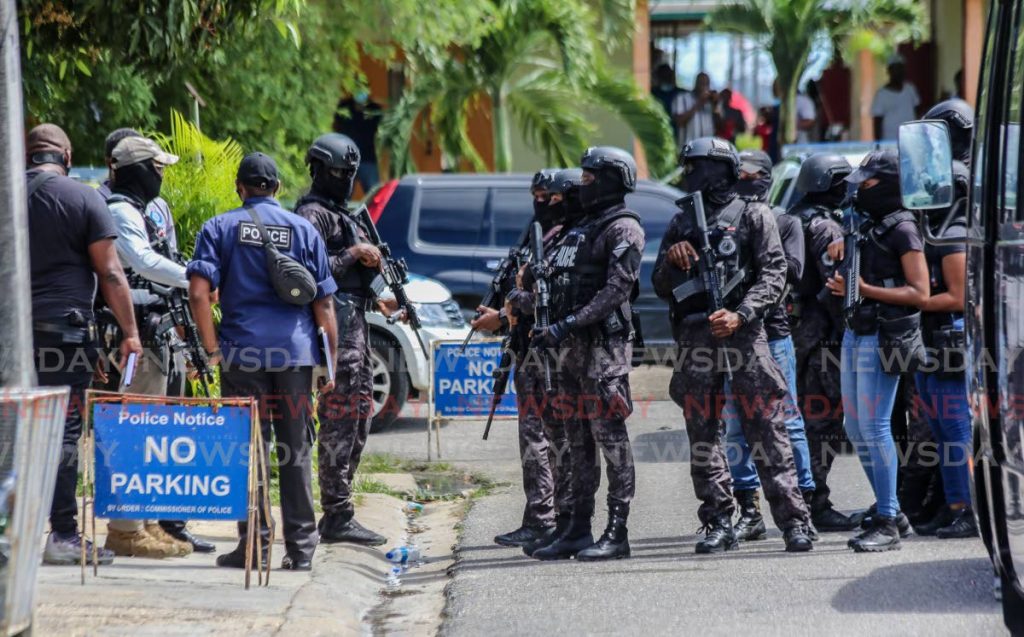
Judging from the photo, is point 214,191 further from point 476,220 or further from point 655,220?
point 655,220

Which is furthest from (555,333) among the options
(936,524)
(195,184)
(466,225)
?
(466,225)

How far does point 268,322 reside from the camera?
7.12m

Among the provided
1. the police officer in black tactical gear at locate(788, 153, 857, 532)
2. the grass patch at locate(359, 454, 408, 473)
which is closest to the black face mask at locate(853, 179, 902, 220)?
the police officer in black tactical gear at locate(788, 153, 857, 532)

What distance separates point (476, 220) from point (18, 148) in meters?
8.89

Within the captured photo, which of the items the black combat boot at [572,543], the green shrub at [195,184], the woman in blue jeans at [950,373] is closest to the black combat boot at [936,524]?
the woman in blue jeans at [950,373]

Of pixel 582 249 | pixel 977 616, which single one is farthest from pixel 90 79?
pixel 977 616

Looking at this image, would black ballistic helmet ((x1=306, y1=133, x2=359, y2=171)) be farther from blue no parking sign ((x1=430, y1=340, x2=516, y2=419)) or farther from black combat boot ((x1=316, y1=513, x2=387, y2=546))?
blue no parking sign ((x1=430, y1=340, x2=516, y2=419))

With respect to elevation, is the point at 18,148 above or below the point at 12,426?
above

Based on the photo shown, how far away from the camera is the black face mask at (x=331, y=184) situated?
8.05 metres

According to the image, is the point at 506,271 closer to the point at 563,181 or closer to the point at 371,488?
the point at 563,181

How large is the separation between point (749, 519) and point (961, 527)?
105 cm

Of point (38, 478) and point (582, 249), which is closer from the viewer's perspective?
point (38, 478)

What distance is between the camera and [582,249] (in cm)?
761

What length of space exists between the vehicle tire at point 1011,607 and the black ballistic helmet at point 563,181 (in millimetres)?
3196
